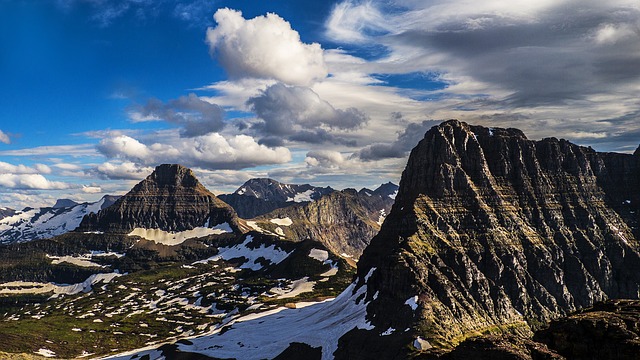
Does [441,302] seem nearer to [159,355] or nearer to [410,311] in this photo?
[410,311]

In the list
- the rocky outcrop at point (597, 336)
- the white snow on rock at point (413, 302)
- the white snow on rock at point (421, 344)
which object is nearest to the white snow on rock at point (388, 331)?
the white snow on rock at point (413, 302)

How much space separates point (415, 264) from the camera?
193 meters

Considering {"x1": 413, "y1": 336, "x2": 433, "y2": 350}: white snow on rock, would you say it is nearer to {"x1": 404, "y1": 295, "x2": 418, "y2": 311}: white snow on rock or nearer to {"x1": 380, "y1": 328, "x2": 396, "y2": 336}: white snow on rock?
{"x1": 380, "y1": 328, "x2": 396, "y2": 336}: white snow on rock

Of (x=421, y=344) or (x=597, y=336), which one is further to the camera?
(x=421, y=344)

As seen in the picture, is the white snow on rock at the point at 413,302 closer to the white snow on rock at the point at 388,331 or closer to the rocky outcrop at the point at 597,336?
the white snow on rock at the point at 388,331

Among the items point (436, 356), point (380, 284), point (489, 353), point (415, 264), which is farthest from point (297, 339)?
point (489, 353)

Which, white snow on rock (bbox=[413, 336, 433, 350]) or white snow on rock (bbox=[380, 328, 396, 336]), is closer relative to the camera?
white snow on rock (bbox=[413, 336, 433, 350])

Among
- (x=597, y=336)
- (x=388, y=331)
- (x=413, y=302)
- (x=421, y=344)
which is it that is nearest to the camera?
(x=597, y=336)

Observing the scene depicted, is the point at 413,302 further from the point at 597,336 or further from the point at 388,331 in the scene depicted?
the point at 597,336

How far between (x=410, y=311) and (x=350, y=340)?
25776mm

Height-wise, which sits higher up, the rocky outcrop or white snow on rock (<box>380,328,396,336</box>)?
the rocky outcrop

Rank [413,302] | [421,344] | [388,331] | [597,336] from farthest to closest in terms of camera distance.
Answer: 1. [413,302]
2. [388,331]
3. [421,344]
4. [597,336]

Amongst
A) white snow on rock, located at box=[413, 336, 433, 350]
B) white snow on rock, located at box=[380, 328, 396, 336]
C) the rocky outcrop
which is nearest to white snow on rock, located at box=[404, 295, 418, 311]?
white snow on rock, located at box=[380, 328, 396, 336]

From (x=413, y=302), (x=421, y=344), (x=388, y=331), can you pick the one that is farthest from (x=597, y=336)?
(x=413, y=302)
